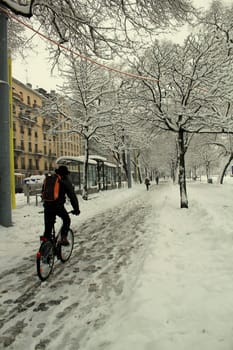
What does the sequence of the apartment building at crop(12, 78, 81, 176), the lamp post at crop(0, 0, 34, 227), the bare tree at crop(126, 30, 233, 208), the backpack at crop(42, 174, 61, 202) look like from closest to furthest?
the backpack at crop(42, 174, 61, 202), the lamp post at crop(0, 0, 34, 227), the bare tree at crop(126, 30, 233, 208), the apartment building at crop(12, 78, 81, 176)

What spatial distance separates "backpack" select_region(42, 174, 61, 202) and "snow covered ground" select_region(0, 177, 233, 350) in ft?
4.84

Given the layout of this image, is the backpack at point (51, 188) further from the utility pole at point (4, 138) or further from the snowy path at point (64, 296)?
the utility pole at point (4, 138)

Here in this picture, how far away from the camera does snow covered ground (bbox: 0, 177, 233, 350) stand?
2969 mm

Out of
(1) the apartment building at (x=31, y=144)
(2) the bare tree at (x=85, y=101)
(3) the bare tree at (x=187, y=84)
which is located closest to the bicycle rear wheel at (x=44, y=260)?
(3) the bare tree at (x=187, y=84)

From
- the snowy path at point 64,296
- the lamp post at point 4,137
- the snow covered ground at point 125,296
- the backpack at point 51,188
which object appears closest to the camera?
the snow covered ground at point 125,296

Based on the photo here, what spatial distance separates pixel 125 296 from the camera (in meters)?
4.05

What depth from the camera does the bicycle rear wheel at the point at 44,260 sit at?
15.4 feet

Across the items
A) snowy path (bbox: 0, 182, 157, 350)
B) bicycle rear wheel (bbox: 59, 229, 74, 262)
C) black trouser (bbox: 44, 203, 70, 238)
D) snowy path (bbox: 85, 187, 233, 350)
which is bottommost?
snowy path (bbox: 0, 182, 157, 350)

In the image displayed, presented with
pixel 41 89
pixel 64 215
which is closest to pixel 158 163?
pixel 41 89

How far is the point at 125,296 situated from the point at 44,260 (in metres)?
1.67

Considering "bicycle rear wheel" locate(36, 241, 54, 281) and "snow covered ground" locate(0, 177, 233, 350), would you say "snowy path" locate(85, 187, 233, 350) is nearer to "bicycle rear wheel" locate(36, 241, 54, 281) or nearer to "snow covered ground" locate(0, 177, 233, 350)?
"snow covered ground" locate(0, 177, 233, 350)

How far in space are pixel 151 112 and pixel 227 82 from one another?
12.3ft

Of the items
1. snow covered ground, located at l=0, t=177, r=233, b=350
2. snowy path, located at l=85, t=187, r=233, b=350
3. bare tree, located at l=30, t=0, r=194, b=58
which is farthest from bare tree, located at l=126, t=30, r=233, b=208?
snowy path, located at l=85, t=187, r=233, b=350

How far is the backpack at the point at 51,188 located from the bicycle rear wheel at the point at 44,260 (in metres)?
0.83
